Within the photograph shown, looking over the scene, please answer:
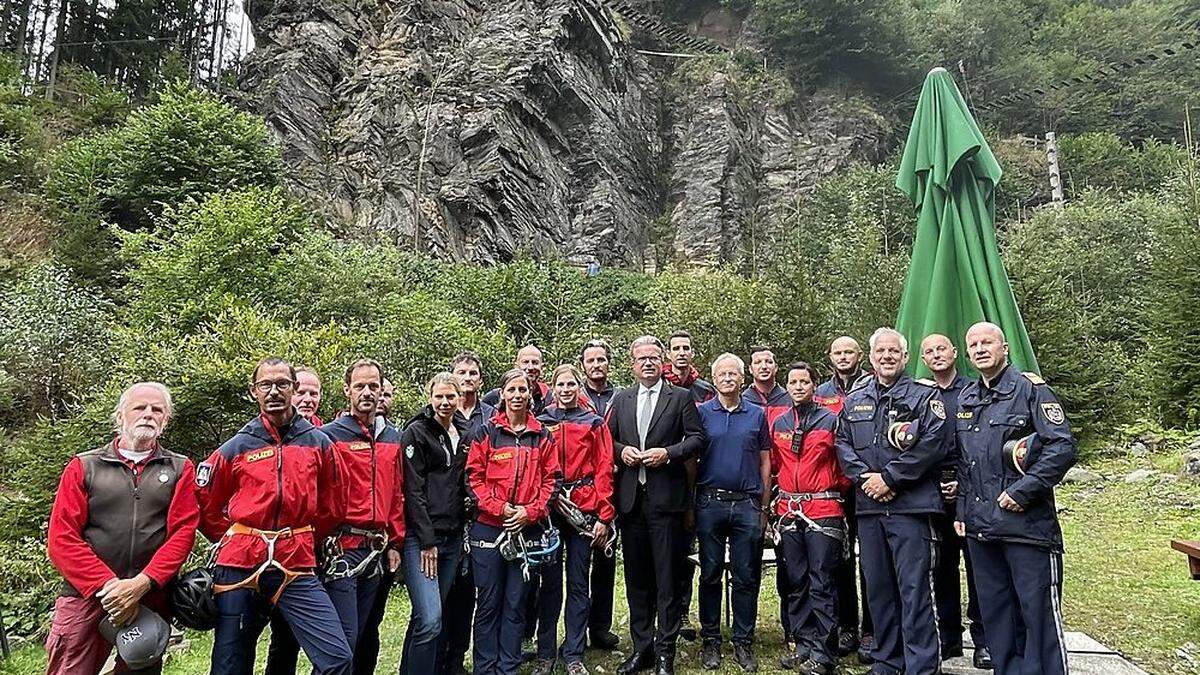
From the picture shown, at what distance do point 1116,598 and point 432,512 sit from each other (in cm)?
467

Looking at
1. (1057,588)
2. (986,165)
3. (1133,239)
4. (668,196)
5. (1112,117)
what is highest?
(1112,117)

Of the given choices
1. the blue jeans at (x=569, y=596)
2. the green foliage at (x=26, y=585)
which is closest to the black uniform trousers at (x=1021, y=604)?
the blue jeans at (x=569, y=596)

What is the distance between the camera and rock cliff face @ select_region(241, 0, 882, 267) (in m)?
22.0

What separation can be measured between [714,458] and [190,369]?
253 inches

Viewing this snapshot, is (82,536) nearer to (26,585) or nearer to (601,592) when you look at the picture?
(601,592)

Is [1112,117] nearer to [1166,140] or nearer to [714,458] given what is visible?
[1166,140]

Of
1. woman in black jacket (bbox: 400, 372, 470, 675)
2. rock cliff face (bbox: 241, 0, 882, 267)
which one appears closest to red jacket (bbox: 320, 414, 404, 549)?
woman in black jacket (bbox: 400, 372, 470, 675)

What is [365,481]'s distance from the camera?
332 centimetres

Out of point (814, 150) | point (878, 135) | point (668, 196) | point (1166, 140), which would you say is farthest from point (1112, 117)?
point (668, 196)

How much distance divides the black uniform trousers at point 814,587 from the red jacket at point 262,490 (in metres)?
2.50

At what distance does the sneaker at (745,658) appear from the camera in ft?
12.4

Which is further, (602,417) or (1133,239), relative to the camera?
(1133,239)

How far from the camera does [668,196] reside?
29406 mm

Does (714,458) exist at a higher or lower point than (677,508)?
higher
